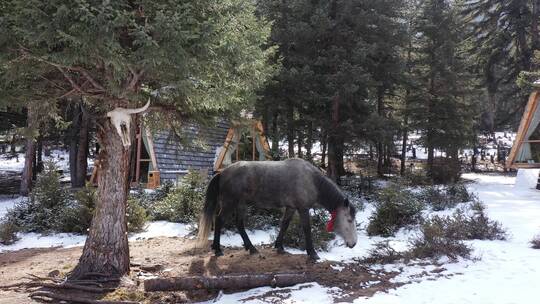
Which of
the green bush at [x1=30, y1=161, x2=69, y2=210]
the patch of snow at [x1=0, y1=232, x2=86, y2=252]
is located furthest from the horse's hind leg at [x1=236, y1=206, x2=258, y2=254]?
the green bush at [x1=30, y1=161, x2=69, y2=210]

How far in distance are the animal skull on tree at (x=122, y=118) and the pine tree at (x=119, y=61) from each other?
18cm

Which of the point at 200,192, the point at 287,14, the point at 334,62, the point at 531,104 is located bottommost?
the point at 200,192

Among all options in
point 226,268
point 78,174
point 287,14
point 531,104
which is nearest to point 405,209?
point 226,268

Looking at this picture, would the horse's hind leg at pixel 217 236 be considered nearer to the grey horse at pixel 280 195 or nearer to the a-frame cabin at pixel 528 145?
the grey horse at pixel 280 195

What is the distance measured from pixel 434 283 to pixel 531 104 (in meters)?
12.7

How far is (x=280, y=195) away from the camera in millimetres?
8133

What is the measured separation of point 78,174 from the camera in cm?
1923

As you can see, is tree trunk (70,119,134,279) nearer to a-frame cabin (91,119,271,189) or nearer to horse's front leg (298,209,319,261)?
horse's front leg (298,209,319,261)

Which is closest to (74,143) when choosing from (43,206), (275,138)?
(43,206)

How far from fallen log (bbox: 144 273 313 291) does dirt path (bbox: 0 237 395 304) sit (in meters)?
0.12

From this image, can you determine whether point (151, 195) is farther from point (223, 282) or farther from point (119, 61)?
point (119, 61)

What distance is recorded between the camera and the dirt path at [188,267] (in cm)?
646

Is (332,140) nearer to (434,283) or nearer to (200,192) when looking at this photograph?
(200,192)

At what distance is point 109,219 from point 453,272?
223 inches
